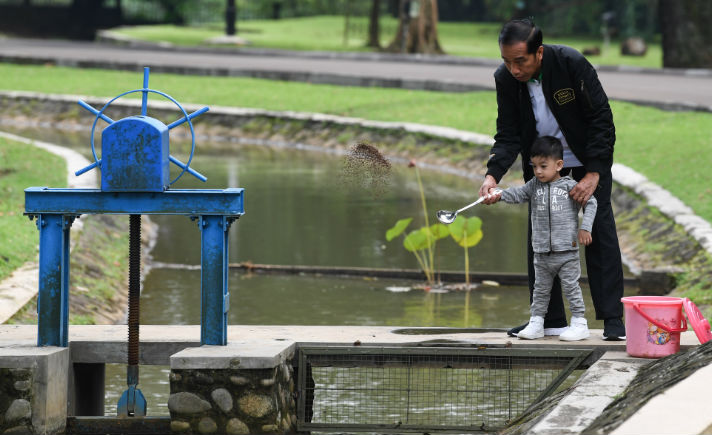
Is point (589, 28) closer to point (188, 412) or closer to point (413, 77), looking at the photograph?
point (413, 77)

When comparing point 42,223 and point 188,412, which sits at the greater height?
point 42,223

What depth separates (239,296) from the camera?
982 cm

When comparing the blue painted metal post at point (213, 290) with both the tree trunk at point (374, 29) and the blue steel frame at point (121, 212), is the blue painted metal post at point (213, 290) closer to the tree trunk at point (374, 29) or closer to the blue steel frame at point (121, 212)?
the blue steel frame at point (121, 212)

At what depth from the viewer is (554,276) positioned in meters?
6.45

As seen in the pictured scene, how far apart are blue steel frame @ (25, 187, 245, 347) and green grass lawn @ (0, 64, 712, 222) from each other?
634 centimetres

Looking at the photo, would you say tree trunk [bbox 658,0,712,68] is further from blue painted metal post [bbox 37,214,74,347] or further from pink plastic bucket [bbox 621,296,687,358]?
blue painted metal post [bbox 37,214,74,347]

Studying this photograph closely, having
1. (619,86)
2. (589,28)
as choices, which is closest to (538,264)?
(619,86)

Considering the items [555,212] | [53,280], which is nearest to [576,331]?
[555,212]

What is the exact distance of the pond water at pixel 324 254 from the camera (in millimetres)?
9094

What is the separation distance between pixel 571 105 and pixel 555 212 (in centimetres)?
53

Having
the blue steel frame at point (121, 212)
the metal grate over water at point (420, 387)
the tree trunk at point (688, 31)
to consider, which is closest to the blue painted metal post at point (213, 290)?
the blue steel frame at point (121, 212)

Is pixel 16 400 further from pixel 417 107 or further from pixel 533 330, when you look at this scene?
Answer: pixel 417 107

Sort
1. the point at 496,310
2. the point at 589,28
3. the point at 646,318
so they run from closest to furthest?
the point at 646,318, the point at 496,310, the point at 589,28

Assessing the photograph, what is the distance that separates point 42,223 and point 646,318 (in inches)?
115
